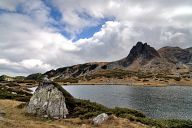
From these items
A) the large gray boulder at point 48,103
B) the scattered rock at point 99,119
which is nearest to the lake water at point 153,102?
the large gray boulder at point 48,103

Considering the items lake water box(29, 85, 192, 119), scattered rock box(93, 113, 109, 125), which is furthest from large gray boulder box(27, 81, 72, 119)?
lake water box(29, 85, 192, 119)

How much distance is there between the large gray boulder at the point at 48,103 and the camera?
44281 millimetres

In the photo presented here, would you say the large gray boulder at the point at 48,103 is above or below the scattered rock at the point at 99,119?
above

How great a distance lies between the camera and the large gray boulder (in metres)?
44.3

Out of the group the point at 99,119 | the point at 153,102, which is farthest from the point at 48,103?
the point at 153,102

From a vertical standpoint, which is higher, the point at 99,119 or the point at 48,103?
the point at 48,103

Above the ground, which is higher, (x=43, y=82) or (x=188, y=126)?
(x=43, y=82)

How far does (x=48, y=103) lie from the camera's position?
148ft

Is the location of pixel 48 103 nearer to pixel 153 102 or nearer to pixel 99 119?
pixel 99 119

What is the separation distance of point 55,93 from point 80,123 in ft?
25.9

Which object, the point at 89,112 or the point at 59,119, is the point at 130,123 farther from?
the point at 59,119

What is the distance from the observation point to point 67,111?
150 ft

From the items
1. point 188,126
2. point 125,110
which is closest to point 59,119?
point 125,110

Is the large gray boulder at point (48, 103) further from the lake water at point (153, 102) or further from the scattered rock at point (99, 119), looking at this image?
the lake water at point (153, 102)
